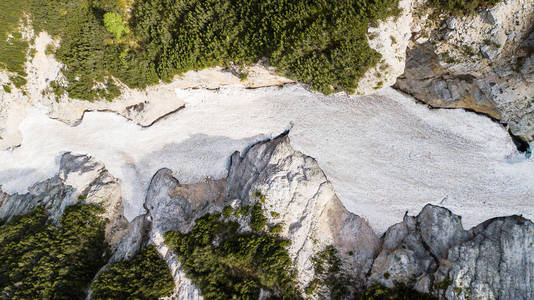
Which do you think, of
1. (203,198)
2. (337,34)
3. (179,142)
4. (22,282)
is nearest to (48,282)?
(22,282)

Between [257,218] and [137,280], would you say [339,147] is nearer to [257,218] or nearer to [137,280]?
[257,218]

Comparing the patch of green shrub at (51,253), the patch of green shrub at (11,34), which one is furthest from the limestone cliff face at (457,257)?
the patch of green shrub at (11,34)

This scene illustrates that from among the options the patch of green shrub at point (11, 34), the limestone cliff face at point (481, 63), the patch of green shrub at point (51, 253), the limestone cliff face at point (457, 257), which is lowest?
the patch of green shrub at point (51, 253)

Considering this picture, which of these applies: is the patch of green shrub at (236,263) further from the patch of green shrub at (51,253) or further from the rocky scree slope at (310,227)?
the patch of green shrub at (51,253)

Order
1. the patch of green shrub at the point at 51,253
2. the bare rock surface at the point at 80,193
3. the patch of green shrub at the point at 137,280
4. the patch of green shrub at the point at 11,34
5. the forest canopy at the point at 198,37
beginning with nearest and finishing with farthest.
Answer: the forest canopy at the point at 198,37
the patch of green shrub at the point at 137,280
the patch of green shrub at the point at 51,253
the patch of green shrub at the point at 11,34
the bare rock surface at the point at 80,193

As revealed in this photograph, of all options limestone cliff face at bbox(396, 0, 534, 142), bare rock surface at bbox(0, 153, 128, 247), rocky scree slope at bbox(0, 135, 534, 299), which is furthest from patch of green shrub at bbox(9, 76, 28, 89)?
limestone cliff face at bbox(396, 0, 534, 142)

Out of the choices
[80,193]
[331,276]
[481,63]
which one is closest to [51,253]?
[80,193]

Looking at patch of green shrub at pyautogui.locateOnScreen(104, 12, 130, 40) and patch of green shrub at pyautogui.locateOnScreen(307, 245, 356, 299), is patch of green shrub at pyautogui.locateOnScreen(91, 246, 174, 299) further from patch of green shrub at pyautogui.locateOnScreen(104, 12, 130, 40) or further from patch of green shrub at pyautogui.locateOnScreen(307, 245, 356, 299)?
patch of green shrub at pyautogui.locateOnScreen(104, 12, 130, 40)
